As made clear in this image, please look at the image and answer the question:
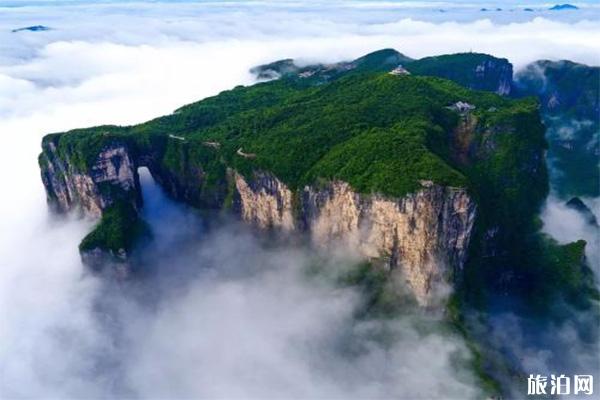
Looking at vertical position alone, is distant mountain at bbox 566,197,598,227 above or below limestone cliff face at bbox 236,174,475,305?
below

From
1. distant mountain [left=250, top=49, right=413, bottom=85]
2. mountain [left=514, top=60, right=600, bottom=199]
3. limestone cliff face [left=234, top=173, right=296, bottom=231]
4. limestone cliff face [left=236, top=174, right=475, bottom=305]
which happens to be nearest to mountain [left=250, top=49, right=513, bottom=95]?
distant mountain [left=250, top=49, right=413, bottom=85]

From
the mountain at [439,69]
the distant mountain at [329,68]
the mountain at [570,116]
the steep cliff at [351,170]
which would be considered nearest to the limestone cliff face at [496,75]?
the mountain at [439,69]

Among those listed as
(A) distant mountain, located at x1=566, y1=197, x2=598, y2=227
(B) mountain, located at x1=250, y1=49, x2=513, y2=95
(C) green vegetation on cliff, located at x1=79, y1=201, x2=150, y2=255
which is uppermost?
(B) mountain, located at x1=250, y1=49, x2=513, y2=95

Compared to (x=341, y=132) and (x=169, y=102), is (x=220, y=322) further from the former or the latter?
(x=169, y=102)

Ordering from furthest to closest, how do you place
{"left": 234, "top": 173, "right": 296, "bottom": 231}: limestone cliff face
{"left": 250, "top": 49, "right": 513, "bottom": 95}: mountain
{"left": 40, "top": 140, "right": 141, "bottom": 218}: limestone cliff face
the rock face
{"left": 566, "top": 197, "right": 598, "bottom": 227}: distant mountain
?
{"left": 250, "top": 49, "right": 513, "bottom": 95}: mountain
{"left": 566, "top": 197, "right": 598, "bottom": 227}: distant mountain
{"left": 40, "top": 140, "right": 141, "bottom": 218}: limestone cliff face
{"left": 234, "top": 173, "right": 296, "bottom": 231}: limestone cliff face
the rock face

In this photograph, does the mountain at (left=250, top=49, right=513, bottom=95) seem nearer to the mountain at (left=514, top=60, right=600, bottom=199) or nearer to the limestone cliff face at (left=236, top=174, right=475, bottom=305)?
the mountain at (left=514, top=60, right=600, bottom=199)

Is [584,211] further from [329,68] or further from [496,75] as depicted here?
[329,68]

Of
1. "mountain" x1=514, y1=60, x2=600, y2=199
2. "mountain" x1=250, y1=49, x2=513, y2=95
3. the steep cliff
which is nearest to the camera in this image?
the steep cliff
